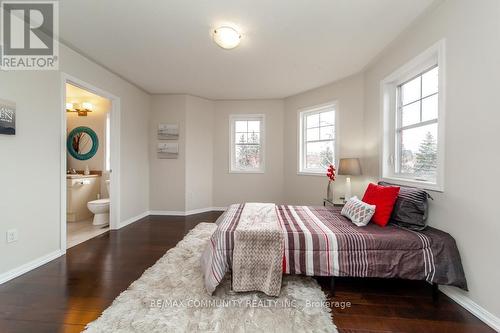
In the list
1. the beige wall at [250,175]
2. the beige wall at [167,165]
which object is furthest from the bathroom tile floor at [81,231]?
the beige wall at [250,175]

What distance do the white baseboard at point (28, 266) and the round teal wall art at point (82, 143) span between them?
2358 mm

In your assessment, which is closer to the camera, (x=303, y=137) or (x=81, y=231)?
(x=81, y=231)

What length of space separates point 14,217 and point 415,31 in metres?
4.43

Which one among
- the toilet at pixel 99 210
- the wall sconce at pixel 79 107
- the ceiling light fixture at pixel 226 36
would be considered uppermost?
the ceiling light fixture at pixel 226 36

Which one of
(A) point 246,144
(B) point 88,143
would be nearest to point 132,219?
(B) point 88,143

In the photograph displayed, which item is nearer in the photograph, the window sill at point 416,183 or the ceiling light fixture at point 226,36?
the window sill at point 416,183

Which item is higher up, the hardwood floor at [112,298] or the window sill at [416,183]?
the window sill at [416,183]

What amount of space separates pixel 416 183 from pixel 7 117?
401 centimetres

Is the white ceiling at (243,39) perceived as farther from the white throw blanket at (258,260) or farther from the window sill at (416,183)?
the white throw blanket at (258,260)

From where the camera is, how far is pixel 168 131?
14.9 ft

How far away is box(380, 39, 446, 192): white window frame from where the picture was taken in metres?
1.97

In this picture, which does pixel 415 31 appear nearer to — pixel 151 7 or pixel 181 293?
pixel 151 7

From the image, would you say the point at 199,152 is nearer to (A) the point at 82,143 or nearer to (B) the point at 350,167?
(A) the point at 82,143

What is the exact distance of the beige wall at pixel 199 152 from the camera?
462 cm
